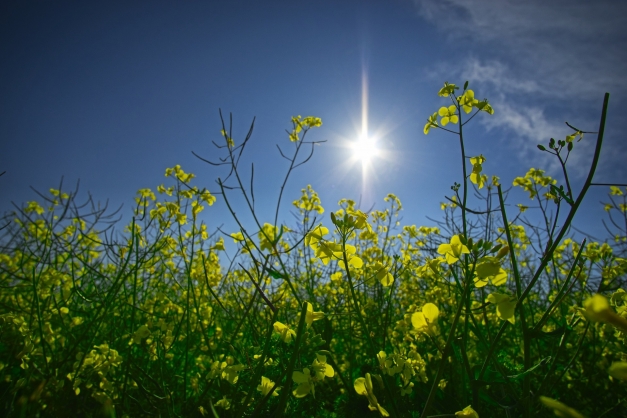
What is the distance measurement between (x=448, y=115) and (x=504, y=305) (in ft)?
4.30

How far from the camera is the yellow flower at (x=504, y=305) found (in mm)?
796

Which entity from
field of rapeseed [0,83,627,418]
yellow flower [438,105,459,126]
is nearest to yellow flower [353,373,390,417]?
field of rapeseed [0,83,627,418]

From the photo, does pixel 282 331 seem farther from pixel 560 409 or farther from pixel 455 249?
pixel 560 409

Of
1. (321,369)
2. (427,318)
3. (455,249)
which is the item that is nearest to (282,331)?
(321,369)

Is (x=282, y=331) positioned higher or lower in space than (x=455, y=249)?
lower

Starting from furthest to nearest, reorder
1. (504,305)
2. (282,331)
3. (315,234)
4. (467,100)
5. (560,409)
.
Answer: (467,100) → (315,234) → (282,331) → (504,305) → (560,409)

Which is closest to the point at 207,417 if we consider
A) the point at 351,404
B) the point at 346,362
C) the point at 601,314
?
the point at 351,404

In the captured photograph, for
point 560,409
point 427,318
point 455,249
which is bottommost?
point 560,409

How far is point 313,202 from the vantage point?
3.96 metres

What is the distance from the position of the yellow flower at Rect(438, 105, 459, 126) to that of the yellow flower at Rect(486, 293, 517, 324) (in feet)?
4.08

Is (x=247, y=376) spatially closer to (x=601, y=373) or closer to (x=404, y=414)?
(x=404, y=414)

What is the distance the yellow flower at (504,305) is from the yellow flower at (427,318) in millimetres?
144

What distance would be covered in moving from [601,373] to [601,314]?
112 inches

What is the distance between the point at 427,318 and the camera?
93cm
